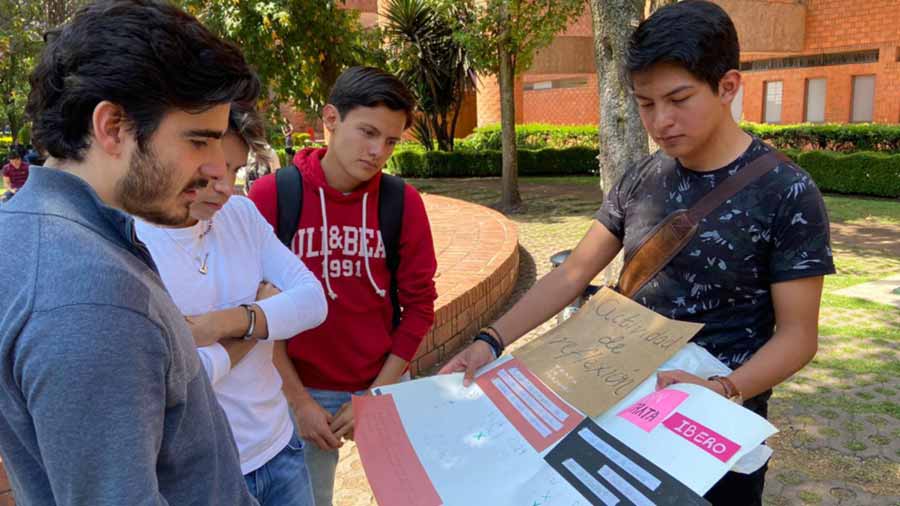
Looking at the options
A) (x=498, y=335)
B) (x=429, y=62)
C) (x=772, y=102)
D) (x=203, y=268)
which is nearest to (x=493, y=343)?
(x=498, y=335)

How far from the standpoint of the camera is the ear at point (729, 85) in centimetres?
151

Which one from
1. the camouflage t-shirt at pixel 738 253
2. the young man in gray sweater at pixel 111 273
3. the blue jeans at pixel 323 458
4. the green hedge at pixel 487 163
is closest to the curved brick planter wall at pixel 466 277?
the blue jeans at pixel 323 458

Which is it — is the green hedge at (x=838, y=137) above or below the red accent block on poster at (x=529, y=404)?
below

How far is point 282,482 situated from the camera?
1.73 meters

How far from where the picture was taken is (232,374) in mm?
1615

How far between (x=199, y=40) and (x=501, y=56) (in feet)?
38.2

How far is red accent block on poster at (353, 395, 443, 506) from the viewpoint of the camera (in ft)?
4.07

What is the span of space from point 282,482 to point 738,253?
1.23 m

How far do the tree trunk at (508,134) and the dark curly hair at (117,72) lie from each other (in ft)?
37.5

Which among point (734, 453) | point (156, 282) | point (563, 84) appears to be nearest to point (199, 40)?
point (156, 282)

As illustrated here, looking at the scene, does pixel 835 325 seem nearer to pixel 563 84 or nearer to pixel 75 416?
pixel 75 416

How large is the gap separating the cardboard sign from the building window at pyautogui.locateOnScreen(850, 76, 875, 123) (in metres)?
21.0

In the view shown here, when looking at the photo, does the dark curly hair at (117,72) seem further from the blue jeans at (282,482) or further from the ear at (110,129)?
the blue jeans at (282,482)

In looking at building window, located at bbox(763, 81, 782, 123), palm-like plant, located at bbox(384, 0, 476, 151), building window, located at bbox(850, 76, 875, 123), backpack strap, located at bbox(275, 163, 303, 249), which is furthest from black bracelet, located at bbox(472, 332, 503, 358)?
building window, located at bbox(763, 81, 782, 123)
